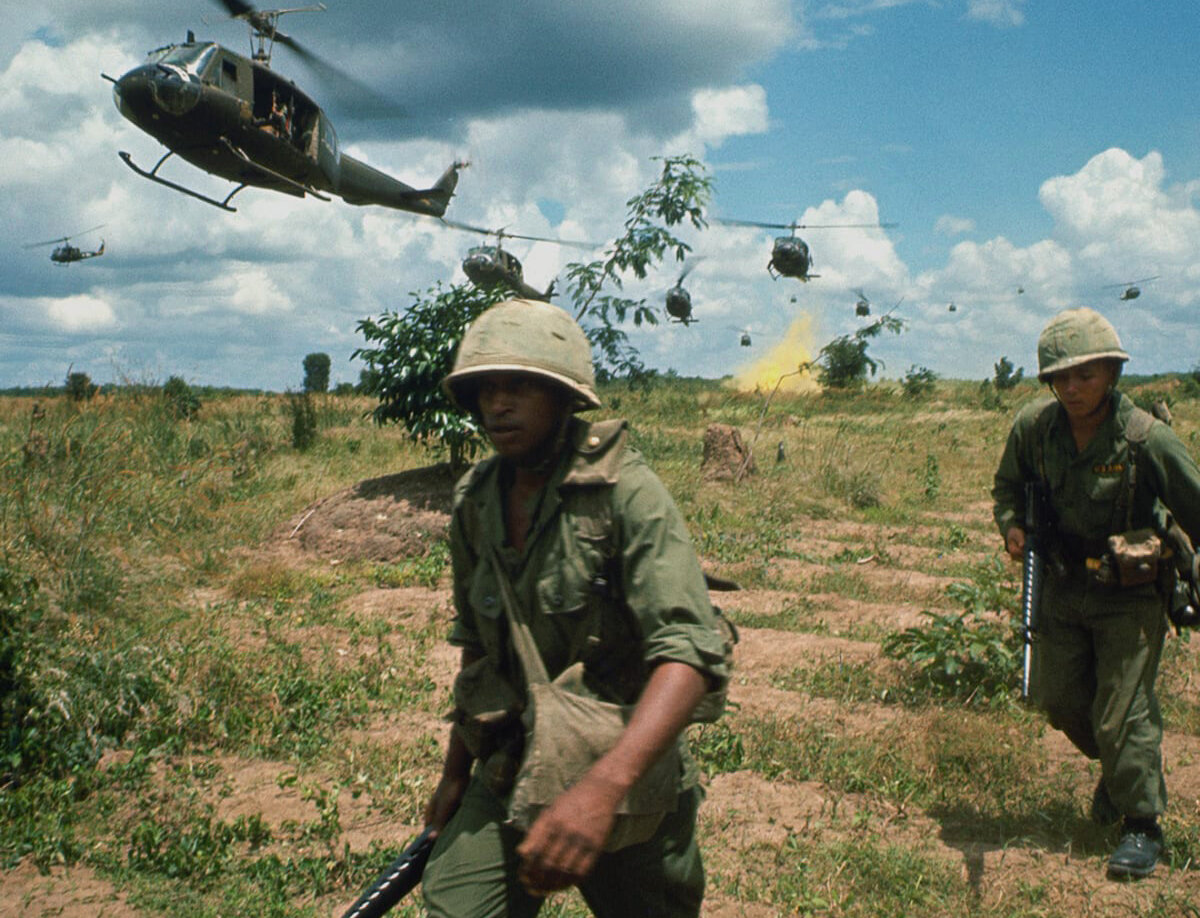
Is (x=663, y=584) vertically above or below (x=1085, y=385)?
below

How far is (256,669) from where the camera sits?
5836 mm

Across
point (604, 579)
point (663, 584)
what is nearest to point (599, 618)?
point (604, 579)

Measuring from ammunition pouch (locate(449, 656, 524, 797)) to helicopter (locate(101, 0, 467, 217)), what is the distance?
11992mm

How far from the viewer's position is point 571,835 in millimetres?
1833

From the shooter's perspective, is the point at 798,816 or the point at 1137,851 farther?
the point at 798,816

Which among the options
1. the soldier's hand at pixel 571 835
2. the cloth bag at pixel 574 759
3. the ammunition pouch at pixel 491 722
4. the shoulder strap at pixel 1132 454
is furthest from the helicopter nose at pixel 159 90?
the soldier's hand at pixel 571 835

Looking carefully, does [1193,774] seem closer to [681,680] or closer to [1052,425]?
[1052,425]

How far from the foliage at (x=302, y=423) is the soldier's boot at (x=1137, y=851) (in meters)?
12.9

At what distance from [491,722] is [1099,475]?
8.92 feet

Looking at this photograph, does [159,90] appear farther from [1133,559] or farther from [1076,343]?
[1133,559]

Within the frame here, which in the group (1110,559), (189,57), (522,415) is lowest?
(1110,559)

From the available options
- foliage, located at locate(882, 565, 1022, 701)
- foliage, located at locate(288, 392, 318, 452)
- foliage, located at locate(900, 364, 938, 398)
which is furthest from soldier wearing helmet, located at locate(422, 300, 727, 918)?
foliage, located at locate(900, 364, 938, 398)

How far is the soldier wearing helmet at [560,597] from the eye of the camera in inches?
80.9

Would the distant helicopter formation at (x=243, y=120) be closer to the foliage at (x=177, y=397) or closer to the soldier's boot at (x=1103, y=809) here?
the foliage at (x=177, y=397)
